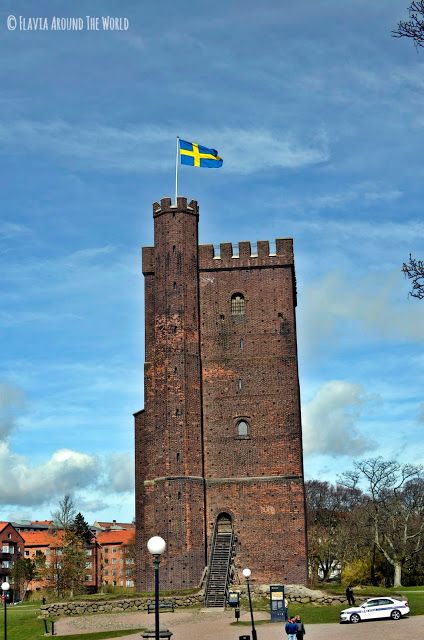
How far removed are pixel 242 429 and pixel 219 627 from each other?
16163mm

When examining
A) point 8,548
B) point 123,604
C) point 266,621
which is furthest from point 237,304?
point 8,548

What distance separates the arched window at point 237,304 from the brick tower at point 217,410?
70 millimetres

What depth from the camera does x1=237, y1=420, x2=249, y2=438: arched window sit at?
52156 millimetres

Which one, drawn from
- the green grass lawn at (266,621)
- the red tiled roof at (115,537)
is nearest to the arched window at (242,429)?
the green grass lawn at (266,621)

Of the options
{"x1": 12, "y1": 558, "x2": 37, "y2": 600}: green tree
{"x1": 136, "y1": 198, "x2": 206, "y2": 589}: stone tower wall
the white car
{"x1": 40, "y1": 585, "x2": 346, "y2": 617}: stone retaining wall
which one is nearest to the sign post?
the white car

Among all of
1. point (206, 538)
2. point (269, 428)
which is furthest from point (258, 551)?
point (269, 428)

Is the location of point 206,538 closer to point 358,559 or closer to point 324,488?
point 358,559

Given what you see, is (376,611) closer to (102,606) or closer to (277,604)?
(277,604)

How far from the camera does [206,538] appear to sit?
5003cm

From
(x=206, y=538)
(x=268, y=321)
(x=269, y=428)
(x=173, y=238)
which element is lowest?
(x=206, y=538)

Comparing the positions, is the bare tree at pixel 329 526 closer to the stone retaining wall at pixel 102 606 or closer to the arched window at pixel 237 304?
the arched window at pixel 237 304

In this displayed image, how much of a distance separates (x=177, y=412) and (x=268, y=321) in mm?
8194

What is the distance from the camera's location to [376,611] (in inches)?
1507

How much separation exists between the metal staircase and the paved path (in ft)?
6.04
